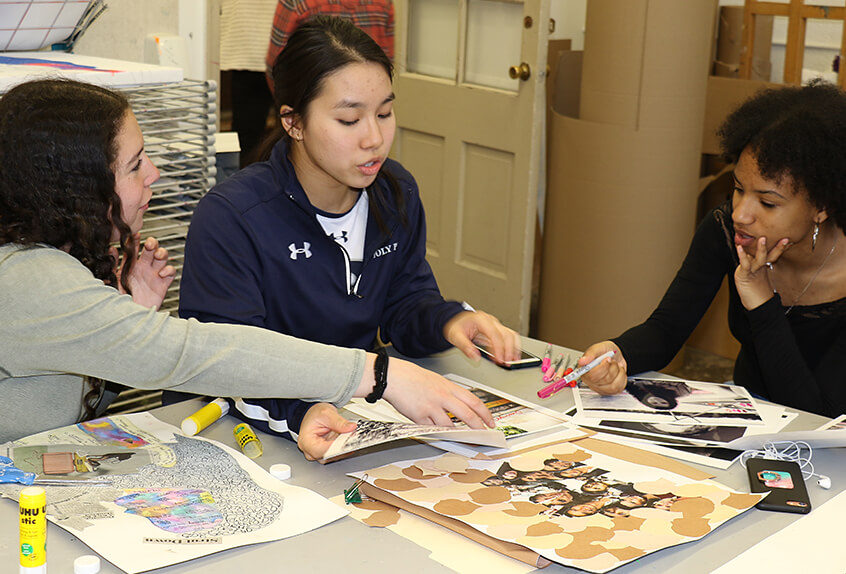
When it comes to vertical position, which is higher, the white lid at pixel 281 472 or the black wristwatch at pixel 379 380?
the black wristwatch at pixel 379 380

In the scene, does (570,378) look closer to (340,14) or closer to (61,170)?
(61,170)

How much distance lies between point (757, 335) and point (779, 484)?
558 millimetres

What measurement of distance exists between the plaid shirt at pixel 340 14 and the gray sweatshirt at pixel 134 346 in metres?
2.00

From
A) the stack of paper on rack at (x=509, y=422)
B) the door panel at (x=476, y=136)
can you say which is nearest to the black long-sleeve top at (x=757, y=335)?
the stack of paper on rack at (x=509, y=422)

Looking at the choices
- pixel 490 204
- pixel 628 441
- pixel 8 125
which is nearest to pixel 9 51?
pixel 8 125

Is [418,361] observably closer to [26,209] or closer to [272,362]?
[272,362]

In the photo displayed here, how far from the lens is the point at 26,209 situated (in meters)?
1.21

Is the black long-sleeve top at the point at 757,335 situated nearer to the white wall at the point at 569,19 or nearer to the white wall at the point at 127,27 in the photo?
the white wall at the point at 127,27

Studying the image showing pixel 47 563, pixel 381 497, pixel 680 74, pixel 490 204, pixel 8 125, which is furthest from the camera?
pixel 490 204

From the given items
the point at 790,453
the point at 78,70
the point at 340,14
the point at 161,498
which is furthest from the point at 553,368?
the point at 340,14

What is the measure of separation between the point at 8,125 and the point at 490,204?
2.45 meters

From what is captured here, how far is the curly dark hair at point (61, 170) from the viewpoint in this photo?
1.21 m

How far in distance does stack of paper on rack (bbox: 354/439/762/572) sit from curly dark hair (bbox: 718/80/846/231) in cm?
69

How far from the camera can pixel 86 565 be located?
0.93 metres
